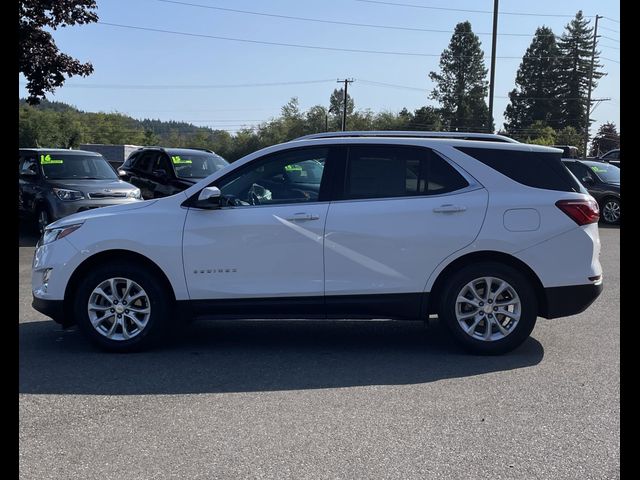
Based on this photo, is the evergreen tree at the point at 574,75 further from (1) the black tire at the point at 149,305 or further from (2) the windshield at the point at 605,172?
(1) the black tire at the point at 149,305

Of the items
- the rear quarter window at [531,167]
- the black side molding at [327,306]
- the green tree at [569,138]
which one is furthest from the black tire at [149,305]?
the green tree at [569,138]

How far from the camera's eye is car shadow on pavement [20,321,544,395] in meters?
5.34

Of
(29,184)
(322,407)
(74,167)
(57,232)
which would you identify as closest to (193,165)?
(74,167)

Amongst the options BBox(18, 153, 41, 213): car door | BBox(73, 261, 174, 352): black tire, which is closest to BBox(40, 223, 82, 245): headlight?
BBox(73, 261, 174, 352): black tire

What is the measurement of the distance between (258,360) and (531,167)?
290 centimetres

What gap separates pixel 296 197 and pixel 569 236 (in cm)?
236

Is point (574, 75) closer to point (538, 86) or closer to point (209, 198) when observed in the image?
point (538, 86)

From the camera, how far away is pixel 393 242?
5949 millimetres

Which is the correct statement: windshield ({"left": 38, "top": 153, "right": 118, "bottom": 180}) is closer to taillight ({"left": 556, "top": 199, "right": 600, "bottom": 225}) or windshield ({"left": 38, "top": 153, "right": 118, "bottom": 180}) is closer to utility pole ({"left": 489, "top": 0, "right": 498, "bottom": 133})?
taillight ({"left": 556, "top": 199, "right": 600, "bottom": 225})

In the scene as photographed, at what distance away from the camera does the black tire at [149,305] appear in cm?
609

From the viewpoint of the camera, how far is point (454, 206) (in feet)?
19.6
